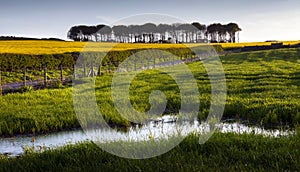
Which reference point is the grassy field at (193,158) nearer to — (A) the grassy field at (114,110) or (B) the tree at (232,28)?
(A) the grassy field at (114,110)

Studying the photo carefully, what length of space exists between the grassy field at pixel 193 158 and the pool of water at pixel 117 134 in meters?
1.16

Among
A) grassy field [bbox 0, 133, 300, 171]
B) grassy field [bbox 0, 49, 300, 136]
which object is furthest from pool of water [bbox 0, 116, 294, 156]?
grassy field [bbox 0, 133, 300, 171]

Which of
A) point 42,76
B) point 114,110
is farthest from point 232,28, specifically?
point 114,110

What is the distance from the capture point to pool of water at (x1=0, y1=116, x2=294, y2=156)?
8.16 m

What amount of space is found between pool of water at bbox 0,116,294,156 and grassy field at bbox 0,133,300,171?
3.82ft

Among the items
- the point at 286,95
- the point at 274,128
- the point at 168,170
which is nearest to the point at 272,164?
the point at 168,170

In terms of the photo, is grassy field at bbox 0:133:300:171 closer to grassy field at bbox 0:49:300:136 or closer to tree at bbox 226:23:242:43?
grassy field at bbox 0:49:300:136

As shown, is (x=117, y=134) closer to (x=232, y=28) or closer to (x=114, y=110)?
(x=114, y=110)

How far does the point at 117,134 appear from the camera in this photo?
29.4ft

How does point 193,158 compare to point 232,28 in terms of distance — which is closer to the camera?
point 193,158

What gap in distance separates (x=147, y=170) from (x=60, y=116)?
5946mm

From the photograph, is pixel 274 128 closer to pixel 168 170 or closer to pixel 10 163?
pixel 168 170

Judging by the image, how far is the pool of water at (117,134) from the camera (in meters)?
8.16

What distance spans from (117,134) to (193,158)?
3.38 metres
